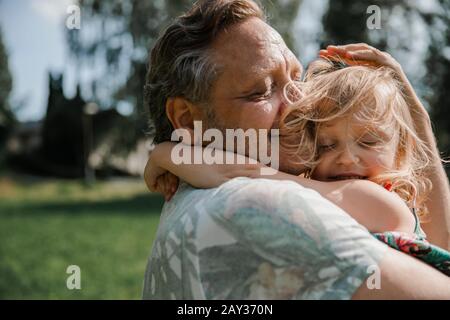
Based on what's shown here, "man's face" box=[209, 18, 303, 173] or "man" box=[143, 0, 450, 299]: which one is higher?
"man's face" box=[209, 18, 303, 173]

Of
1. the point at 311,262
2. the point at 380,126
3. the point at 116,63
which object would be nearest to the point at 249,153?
the point at 380,126

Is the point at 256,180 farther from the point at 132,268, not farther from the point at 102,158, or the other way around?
the point at 102,158

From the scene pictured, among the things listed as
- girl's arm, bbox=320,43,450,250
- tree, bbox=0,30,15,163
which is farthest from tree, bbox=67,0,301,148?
girl's arm, bbox=320,43,450,250

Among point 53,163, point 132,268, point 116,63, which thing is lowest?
point 53,163

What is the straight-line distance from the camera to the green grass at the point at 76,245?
7594mm

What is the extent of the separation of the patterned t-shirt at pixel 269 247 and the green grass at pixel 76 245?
5418 mm

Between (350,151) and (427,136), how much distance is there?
609mm

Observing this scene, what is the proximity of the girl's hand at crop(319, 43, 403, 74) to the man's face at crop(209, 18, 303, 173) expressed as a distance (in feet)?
1.13

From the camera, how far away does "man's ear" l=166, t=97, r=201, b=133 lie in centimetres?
227

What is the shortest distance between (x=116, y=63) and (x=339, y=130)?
22788mm

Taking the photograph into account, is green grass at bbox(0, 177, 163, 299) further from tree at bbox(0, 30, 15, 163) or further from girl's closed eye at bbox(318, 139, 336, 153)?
tree at bbox(0, 30, 15, 163)

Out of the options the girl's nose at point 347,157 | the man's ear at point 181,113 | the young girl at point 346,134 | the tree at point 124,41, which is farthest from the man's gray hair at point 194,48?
the tree at point 124,41

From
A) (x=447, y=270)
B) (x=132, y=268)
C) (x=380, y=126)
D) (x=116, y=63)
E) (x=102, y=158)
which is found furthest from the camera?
(x=102, y=158)
